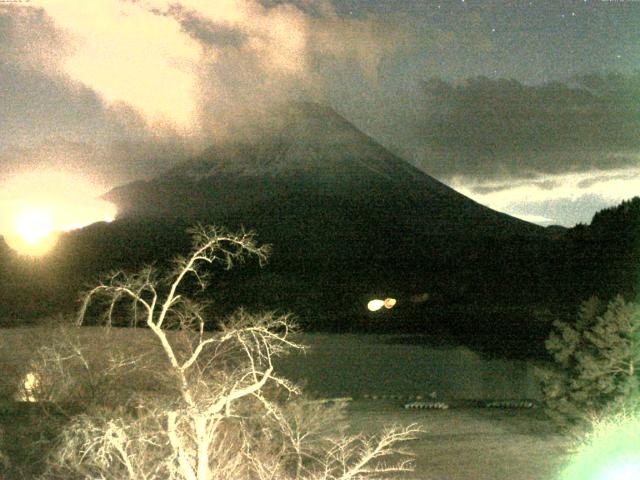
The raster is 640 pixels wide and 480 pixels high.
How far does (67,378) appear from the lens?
47.0 ft

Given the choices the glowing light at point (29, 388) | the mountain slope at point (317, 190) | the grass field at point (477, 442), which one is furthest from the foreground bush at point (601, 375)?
the mountain slope at point (317, 190)

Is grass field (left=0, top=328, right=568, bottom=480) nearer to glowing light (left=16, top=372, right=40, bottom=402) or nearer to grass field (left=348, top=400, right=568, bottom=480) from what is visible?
grass field (left=348, top=400, right=568, bottom=480)

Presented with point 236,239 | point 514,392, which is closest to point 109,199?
point 514,392

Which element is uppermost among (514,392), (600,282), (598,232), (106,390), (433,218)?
(433,218)

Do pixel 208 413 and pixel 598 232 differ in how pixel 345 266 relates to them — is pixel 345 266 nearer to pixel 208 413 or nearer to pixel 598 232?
pixel 598 232

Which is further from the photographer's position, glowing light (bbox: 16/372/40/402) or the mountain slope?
the mountain slope

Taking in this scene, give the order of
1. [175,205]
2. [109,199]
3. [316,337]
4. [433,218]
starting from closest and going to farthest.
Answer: [316,337]
[433,218]
[175,205]
[109,199]

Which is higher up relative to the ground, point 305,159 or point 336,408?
point 305,159

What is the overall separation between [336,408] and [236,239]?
30.4 feet

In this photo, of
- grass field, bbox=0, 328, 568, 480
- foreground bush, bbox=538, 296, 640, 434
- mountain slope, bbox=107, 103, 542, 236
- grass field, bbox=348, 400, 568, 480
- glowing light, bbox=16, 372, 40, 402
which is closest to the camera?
grass field, bbox=348, 400, 568, 480

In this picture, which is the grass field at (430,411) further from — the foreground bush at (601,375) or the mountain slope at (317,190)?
the mountain slope at (317,190)

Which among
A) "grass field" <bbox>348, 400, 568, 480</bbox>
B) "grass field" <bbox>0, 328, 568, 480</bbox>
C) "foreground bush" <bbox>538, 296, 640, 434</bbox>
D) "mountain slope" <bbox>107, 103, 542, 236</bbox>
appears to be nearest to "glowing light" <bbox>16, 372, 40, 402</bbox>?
"grass field" <bbox>0, 328, 568, 480</bbox>

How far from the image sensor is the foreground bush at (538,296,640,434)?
645 inches

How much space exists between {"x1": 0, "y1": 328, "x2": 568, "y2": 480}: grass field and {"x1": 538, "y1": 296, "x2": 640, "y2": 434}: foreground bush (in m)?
0.74
